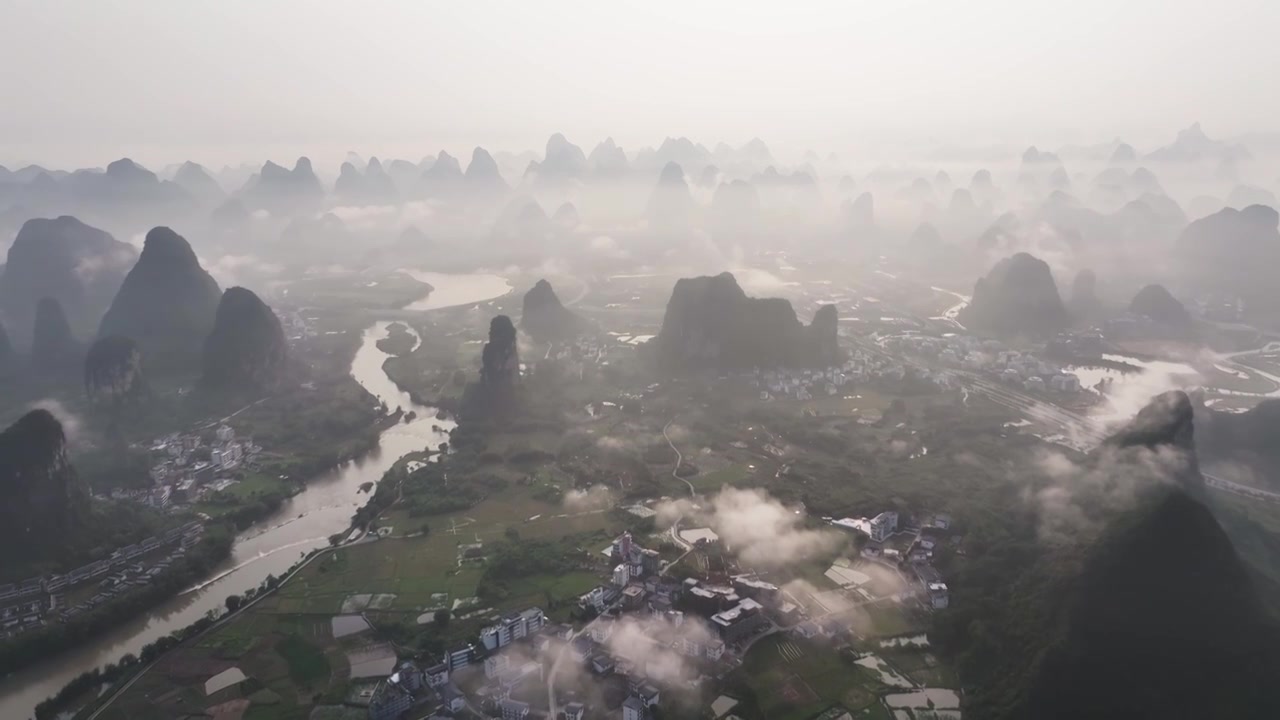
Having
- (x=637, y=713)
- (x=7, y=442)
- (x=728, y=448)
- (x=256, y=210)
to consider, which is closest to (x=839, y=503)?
(x=728, y=448)

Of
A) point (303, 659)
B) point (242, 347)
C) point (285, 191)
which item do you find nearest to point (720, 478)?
point (303, 659)

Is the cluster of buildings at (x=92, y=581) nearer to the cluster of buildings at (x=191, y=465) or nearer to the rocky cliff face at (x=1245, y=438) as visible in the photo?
the cluster of buildings at (x=191, y=465)

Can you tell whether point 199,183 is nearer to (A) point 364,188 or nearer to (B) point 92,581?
(A) point 364,188

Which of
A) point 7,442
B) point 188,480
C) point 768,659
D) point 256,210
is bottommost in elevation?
point 768,659

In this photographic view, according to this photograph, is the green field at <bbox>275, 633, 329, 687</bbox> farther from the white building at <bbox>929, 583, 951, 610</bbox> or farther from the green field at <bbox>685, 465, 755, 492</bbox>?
the white building at <bbox>929, 583, 951, 610</bbox>

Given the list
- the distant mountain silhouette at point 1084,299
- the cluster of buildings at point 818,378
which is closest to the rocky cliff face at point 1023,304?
the distant mountain silhouette at point 1084,299

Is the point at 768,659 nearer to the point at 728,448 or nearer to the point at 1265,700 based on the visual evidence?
the point at 1265,700
